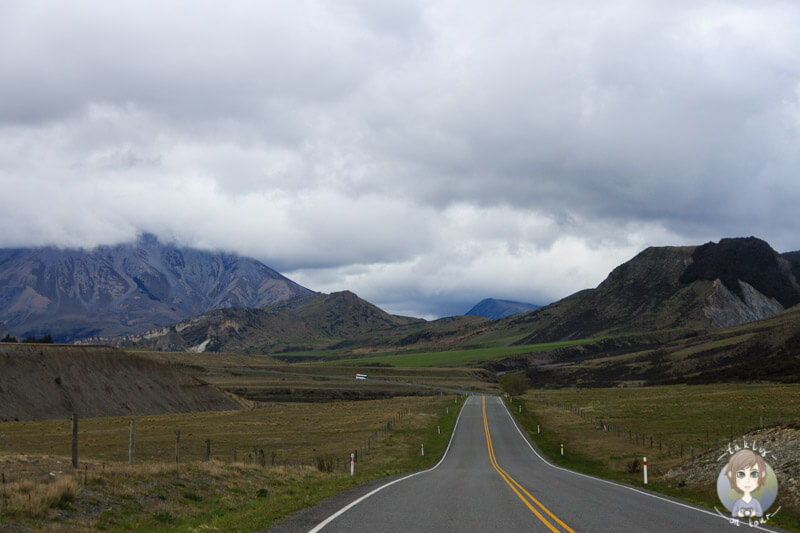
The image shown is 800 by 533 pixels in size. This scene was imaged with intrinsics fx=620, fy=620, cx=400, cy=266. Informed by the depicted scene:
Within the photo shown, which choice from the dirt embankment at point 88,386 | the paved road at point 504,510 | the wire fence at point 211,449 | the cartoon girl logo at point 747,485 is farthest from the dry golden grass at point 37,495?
the dirt embankment at point 88,386

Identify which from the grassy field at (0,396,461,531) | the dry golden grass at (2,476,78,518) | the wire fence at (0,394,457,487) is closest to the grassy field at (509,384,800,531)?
the grassy field at (0,396,461,531)

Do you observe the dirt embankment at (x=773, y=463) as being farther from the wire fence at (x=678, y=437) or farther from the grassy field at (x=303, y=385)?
the grassy field at (x=303, y=385)

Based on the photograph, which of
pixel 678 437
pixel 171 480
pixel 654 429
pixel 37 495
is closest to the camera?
pixel 37 495

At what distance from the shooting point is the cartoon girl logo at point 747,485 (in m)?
14.2

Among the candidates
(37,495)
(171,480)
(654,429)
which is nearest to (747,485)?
(171,480)

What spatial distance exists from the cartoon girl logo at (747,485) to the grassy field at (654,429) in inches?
49.9

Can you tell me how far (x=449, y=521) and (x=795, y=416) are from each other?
187 feet

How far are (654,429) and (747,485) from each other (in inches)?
1886

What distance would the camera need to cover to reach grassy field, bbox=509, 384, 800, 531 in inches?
1147

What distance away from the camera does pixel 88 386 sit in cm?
8475

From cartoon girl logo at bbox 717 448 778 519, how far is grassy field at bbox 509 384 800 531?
127 centimetres

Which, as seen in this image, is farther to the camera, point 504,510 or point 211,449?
point 211,449

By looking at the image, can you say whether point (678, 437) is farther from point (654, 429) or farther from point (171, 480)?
point (171, 480)

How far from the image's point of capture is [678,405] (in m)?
78.7
